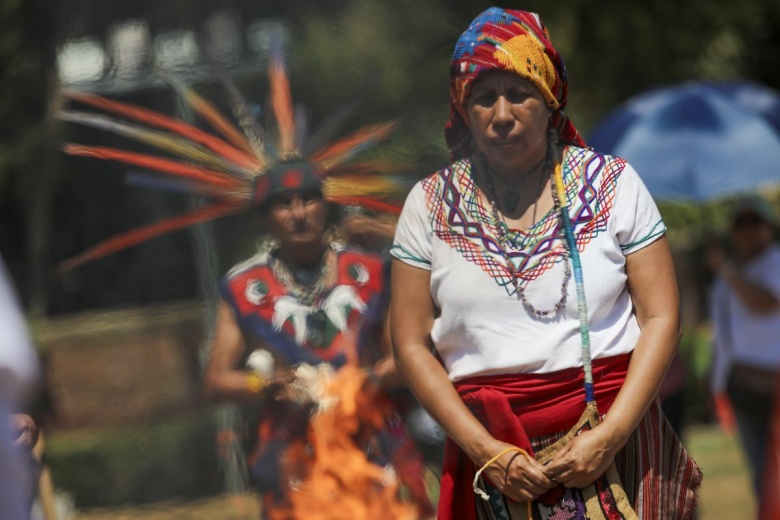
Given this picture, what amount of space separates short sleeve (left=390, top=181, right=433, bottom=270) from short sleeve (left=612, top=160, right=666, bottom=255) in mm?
454

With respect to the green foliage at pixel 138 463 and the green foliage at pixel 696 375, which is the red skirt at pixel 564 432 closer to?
the green foliage at pixel 138 463

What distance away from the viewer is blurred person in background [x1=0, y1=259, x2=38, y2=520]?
251cm

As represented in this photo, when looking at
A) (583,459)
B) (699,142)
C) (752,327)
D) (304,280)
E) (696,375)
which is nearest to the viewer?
(583,459)

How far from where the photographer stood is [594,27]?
10.2m

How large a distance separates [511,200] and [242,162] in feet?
5.83

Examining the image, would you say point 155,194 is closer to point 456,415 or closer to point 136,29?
point 136,29

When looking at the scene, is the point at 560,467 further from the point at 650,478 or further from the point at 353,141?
the point at 353,141

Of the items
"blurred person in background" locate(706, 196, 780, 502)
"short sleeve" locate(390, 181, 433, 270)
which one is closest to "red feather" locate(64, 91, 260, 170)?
"short sleeve" locate(390, 181, 433, 270)

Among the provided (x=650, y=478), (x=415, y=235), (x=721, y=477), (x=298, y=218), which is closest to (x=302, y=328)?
(x=298, y=218)

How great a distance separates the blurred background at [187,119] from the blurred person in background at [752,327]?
29cm

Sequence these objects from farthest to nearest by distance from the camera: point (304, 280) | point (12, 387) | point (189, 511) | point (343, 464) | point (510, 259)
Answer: point (189, 511), point (304, 280), point (343, 464), point (510, 259), point (12, 387)

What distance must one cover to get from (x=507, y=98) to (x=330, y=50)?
3048mm

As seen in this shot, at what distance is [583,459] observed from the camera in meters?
2.94

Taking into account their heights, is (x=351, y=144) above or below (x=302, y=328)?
above
